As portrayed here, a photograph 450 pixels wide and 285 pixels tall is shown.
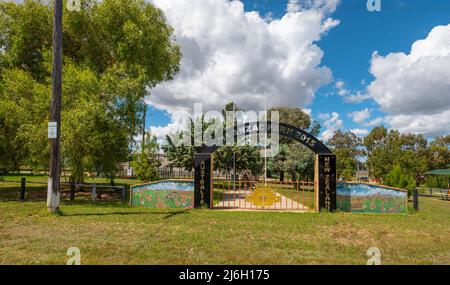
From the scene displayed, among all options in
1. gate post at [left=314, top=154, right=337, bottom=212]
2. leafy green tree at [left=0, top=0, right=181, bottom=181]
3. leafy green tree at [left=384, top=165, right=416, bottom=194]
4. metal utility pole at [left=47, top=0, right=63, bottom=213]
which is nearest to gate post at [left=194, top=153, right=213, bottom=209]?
leafy green tree at [left=0, top=0, right=181, bottom=181]

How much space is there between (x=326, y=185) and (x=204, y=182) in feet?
15.9

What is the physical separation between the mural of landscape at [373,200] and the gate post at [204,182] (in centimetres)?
535

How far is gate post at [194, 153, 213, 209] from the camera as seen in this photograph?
398 inches

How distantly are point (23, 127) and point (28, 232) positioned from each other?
6.14 m

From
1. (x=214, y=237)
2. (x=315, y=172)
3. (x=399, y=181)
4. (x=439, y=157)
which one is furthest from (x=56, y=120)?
(x=439, y=157)

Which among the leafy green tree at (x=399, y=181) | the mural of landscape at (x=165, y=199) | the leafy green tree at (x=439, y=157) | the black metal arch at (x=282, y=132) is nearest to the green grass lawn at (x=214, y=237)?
the mural of landscape at (x=165, y=199)

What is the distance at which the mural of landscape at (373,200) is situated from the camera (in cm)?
991

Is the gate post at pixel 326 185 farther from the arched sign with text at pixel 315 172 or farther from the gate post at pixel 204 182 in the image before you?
the gate post at pixel 204 182

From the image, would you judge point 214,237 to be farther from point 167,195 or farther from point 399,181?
point 399,181

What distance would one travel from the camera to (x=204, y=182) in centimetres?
1016

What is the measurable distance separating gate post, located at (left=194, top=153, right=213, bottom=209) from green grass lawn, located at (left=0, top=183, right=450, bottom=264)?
2.71 ft

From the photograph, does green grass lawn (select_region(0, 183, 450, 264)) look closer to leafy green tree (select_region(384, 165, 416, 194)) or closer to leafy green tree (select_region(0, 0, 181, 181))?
leafy green tree (select_region(0, 0, 181, 181))
